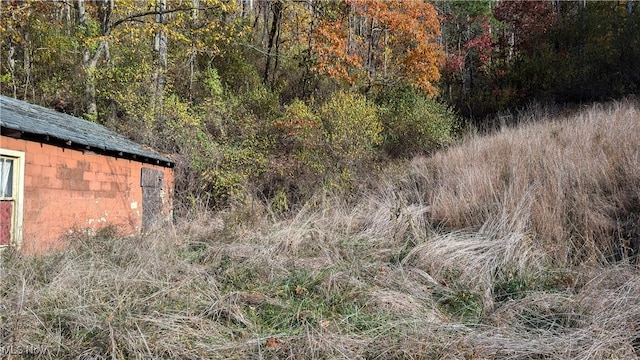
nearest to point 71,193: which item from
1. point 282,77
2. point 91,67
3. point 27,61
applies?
point 91,67

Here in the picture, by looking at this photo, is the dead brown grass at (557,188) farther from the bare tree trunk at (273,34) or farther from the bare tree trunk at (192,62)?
the bare tree trunk at (273,34)

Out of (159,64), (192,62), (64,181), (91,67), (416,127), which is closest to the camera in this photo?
(64,181)

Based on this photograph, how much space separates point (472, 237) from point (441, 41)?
814 inches

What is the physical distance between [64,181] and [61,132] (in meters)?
0.87

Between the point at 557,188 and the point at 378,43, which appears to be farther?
the point at 378,43

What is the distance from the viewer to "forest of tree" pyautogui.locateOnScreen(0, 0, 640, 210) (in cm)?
1144

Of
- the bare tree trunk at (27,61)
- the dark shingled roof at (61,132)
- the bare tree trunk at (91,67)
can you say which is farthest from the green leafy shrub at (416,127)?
the bare tree trunk at (27,61)

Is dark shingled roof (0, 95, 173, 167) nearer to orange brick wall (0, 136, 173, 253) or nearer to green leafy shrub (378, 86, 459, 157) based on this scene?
orange brick wall (0, 136, 173, 253)

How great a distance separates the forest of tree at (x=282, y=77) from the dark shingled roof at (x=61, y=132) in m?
1.47

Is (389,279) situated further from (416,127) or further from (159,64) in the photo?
(159,64)

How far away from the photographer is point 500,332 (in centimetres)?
341

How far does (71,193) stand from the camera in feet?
24.5

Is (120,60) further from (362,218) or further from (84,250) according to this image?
(362,218)

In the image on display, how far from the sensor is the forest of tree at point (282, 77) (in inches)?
450
